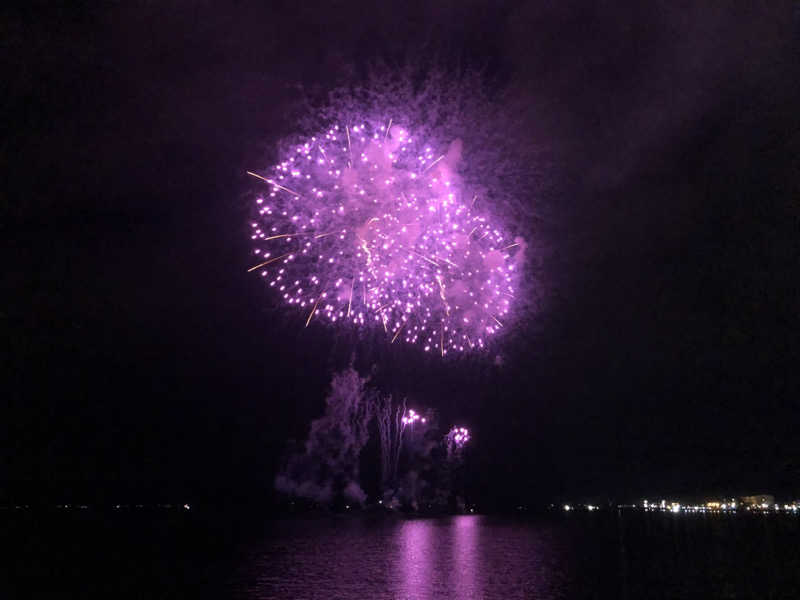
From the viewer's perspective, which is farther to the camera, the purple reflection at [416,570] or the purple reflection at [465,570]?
the purple reflection at [465,570]

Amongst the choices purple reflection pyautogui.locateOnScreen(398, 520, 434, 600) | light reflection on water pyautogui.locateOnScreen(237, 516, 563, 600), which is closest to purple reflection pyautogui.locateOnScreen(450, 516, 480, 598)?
light reflection on water pyautogui.locateOnScreen(237, 516, 563, 600)

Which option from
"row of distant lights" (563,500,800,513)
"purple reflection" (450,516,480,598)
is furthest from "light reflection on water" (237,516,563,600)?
"row of distant lights" (563,500,800,513)

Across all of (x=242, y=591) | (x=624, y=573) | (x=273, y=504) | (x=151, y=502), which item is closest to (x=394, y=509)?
(x=273, y=504)

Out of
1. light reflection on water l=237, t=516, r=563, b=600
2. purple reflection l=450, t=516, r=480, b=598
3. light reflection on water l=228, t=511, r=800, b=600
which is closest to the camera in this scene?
light reflection on water l=237, t=516, r=563, b=600

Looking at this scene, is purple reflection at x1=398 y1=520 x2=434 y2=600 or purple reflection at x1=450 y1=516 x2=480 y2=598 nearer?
purple reflection at x1=398 y1=520 x2=434 y2=600

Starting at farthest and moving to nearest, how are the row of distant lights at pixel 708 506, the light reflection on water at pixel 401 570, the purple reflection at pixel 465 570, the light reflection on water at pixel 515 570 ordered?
1. the row of distant lights at pixel 708 506
2. the purple reflection at pixel 465 570
3. the light reflection on water at pixel 515 570
4. the light reflection on water at pixel 401 570

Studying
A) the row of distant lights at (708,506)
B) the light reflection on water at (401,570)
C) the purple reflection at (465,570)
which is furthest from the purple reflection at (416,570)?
the row of distant lights at (708,506)

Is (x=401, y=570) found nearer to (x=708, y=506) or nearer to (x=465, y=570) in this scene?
(x=465, y=570)

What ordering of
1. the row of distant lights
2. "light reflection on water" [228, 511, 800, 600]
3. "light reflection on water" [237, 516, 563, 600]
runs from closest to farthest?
"light reflection on water" [237, 516, 563, 600]
"light reflection on water" [228, 511, 800, 600]
the row of distant lights

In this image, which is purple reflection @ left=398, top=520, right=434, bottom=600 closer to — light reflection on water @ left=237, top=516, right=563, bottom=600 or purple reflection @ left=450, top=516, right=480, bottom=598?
light reflection on water @ left=237, top=516, right=563, bottom=600

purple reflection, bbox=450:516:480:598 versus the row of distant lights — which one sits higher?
the row of distant lights

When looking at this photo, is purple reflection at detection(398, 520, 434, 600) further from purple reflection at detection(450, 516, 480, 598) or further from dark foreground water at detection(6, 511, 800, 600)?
purple reflection at detection(450, 516, 480, 598)

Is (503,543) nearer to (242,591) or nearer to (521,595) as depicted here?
(521,595)

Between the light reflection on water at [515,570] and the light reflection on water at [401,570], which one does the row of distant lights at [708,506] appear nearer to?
the light reflection on water at [515,570]
